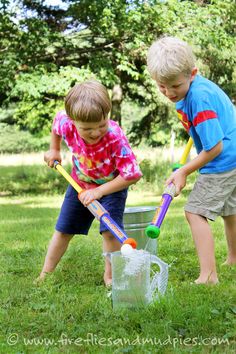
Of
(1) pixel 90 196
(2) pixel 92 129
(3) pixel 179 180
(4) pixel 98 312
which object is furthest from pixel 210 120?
(4) pixel 98 312

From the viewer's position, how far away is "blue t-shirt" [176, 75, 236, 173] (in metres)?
3.25

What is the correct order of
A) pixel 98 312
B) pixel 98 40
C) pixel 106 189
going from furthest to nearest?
1. pixel 98 40
2. pixel 106 189
3. pixel 98 312

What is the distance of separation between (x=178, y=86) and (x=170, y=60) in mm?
175

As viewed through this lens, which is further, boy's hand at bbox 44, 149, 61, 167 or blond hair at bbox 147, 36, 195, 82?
boy's hand at bbox 44, 149, 61, 167

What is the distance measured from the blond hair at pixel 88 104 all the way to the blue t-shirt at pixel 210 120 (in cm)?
48

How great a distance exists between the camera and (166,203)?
10.5ft

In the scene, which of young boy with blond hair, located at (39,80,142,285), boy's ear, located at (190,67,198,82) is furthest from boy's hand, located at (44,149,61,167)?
boy's ear, located at (190,67,198,82)

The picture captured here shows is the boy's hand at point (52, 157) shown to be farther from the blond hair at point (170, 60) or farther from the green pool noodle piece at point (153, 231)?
the green pool noodle piece at point (153, 231)

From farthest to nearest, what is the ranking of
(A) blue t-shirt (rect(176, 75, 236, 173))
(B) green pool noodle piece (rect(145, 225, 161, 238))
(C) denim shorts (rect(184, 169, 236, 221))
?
(C) denim shorts (rect(184, 169, 236, 221))
(A) blue t-shirt (rect(176, 75, 236, 173))
(B) green pool noodle piece (rect(145, 225, 161, 238))

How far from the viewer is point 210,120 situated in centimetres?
324

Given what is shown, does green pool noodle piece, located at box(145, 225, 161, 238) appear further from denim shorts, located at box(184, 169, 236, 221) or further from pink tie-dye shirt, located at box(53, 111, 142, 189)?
denim shorts, located at box(184, 169, 236, 221)

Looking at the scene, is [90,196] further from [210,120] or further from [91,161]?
[210,120]

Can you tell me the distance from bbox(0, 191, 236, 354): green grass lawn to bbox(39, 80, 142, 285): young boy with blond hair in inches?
11.4

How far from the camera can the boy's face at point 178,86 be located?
10.7ft
